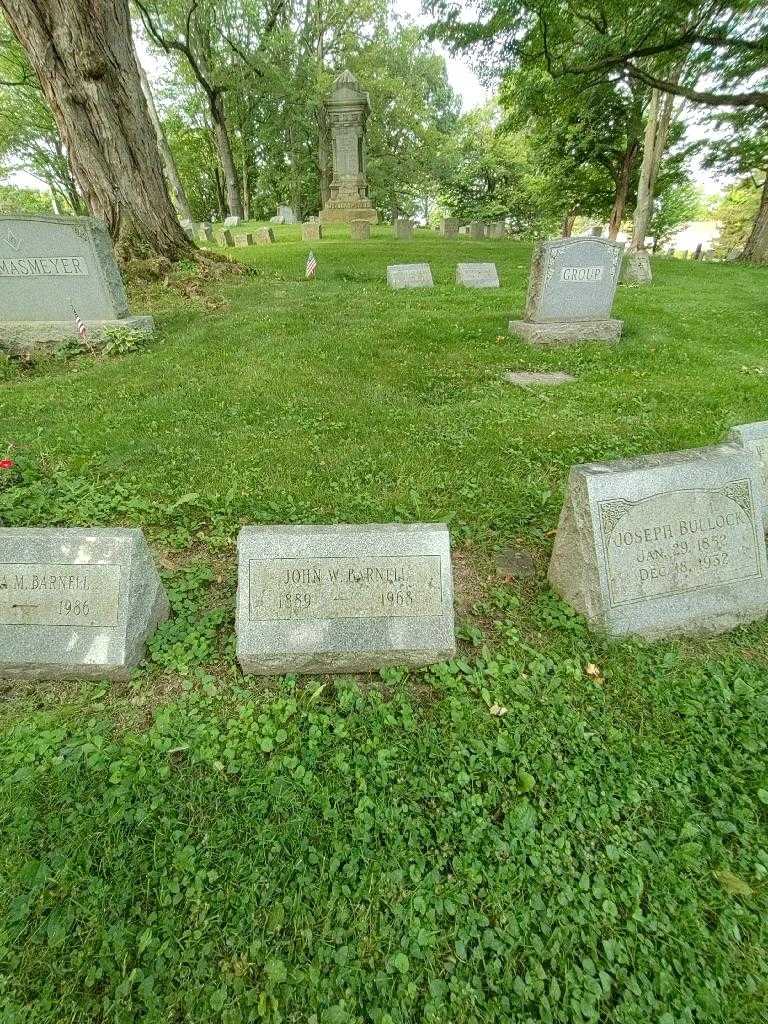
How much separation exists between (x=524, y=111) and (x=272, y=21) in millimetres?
22603

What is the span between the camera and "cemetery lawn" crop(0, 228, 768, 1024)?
5.26 feet

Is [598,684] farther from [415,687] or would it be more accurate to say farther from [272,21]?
[272,21]

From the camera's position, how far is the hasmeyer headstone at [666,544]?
8.87 ft

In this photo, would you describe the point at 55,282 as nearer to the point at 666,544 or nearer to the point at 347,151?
the point at 666,544

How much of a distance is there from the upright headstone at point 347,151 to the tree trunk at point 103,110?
15972mm

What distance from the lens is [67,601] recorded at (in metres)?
2.51

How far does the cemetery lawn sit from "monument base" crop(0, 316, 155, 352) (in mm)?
4091

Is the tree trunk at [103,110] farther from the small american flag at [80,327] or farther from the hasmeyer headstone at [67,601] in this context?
the hasmeyer headstone at [67,601]

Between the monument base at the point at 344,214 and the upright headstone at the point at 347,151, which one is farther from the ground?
the upright headstone at the point at 347,151

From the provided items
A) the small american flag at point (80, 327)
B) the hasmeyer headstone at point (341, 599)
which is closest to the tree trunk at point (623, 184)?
the small american flag at point (80, 327)

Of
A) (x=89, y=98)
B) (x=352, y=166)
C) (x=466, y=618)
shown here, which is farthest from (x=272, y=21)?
(x=466, y=618)

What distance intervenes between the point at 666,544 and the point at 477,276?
11.1 m

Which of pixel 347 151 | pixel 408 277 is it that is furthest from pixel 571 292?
pixel 347 151

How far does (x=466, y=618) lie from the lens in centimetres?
297
